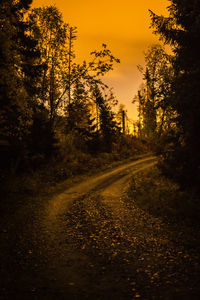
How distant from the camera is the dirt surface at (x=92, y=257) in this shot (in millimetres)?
5402

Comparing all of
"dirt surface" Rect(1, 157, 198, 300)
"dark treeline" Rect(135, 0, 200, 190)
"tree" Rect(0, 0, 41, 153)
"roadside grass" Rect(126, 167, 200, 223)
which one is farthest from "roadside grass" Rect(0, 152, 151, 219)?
"dark treeline" Rect(135, 0, 200, 190)

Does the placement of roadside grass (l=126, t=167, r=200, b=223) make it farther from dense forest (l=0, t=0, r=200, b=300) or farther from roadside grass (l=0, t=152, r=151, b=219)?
roadside grass (l=0, t=152, r=151, b=219)

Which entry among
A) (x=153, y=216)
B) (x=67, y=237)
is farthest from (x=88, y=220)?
(x=153, y=216)

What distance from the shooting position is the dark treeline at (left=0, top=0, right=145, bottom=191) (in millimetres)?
12914

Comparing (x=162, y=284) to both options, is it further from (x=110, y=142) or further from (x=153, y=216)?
(x=110, y=142)

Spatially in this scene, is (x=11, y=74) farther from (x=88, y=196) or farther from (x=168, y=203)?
(x=168, y=203)

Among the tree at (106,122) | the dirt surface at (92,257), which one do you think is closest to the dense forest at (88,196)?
the dirt surface at (92,257)

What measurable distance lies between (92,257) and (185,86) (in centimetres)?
763

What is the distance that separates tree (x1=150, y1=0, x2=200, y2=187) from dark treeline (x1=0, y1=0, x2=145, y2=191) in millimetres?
7866

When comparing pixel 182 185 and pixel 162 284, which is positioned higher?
pixel 182 185

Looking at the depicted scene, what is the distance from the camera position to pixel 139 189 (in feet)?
55.6

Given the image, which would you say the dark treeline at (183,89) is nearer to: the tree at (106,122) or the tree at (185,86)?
the tree at (185,86)

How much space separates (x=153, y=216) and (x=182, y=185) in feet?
6.54

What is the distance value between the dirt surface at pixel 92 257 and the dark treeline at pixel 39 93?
5978 mm
